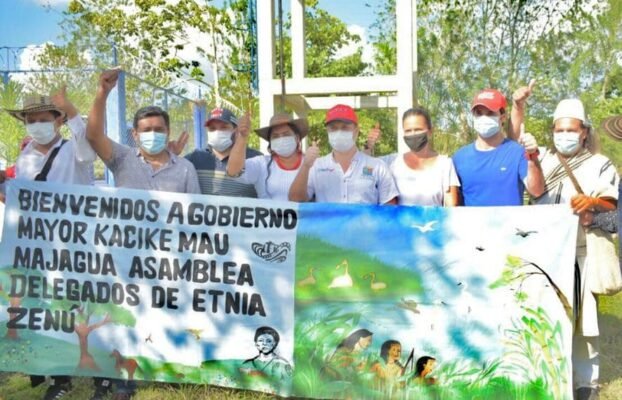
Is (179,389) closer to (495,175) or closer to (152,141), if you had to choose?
(152,141)

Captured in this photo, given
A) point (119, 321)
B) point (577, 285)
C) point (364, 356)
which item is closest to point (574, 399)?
point (577, 285)

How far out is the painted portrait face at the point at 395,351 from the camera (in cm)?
428

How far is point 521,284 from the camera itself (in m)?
4.21

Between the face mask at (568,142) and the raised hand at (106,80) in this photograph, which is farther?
the face mask at (568,142)

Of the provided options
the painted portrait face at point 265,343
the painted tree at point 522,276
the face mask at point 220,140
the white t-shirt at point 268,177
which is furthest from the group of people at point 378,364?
the face mask at point 220,140

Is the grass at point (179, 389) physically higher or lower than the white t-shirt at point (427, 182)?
lower

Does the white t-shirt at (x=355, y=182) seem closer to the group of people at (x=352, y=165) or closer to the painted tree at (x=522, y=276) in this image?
the group of people at (x=352, y=165)

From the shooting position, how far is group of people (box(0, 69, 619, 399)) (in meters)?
4.32

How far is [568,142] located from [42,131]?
131 inches

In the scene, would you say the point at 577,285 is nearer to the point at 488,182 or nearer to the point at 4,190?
the point at 488,182

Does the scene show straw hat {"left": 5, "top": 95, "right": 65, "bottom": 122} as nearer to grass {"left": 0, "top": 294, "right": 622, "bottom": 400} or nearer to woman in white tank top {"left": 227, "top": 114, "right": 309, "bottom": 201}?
woman in white tank top {"left": 227, "top": 114, "right": 309, "bottom": 201}

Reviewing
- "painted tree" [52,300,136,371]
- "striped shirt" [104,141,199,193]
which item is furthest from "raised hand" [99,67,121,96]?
"painted tree" [52,300,136,371]

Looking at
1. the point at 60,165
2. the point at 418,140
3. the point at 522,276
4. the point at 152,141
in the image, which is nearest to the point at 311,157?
→ the point at 418,140

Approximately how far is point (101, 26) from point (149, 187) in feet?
86.0
